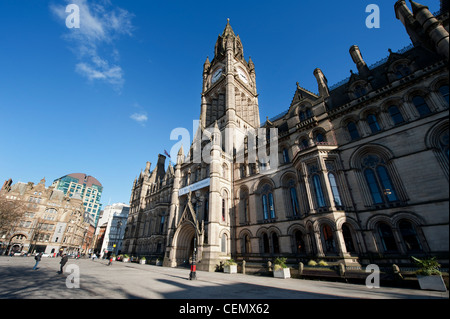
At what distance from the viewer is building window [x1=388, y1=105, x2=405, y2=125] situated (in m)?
17.4

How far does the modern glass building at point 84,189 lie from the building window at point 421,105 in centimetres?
15578

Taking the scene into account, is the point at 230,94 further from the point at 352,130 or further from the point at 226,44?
the point at 352,130

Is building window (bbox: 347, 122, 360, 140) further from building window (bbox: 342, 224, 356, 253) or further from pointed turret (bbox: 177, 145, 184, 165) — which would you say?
pointed turret (bbox: 177, 145, 184, 165)

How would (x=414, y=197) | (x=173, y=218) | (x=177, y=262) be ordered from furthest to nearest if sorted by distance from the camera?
(x=173, y=218) → (x=177, y=262) → (x=414, y=197)

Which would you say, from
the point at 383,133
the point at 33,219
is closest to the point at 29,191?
the point at 33,219

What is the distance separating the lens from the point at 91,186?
474ft

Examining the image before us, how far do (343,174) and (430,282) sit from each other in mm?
9766

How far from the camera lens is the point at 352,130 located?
66.3 feet

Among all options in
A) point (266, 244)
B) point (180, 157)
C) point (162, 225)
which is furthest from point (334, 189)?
point (162, 225)

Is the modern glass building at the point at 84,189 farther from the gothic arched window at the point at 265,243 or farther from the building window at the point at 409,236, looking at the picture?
the building window at the point at 409,236
